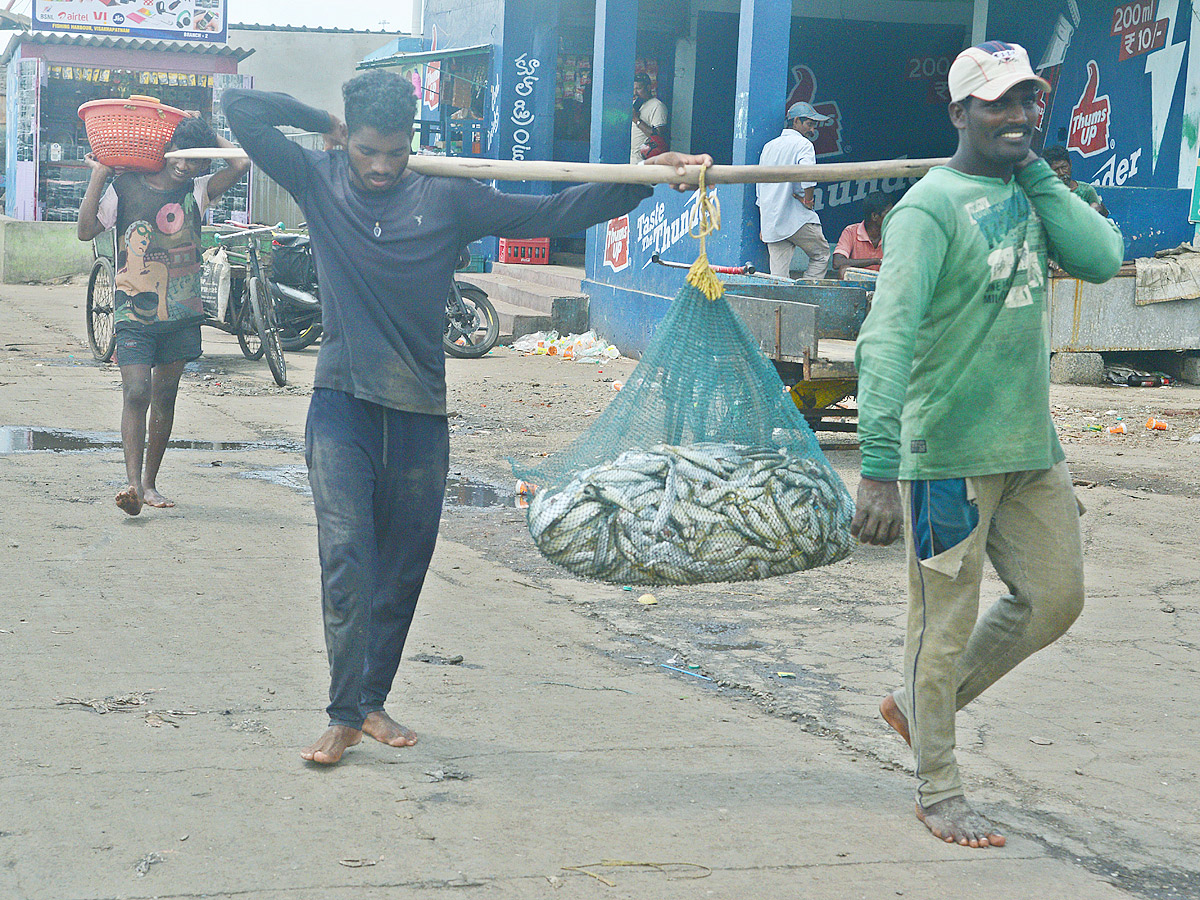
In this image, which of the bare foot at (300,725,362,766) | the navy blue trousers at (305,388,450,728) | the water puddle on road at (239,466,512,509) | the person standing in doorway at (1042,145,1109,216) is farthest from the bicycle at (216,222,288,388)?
the bare foot at (300,725,362,766)

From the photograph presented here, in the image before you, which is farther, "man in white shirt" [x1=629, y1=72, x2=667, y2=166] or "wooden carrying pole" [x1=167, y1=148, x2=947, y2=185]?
"man in white shirt" [x1=629, y1=72, x2=667, y2=166]

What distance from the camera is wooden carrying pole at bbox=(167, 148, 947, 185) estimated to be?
3.64 metres

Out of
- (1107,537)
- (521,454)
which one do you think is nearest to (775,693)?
(1107,537)

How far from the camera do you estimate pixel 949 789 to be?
3287 mm

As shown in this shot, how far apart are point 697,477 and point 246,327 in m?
9.49

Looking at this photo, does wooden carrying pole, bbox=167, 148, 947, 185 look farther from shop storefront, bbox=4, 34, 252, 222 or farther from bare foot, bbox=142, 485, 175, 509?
shop storefront, bbox=4, 34, 252, 222

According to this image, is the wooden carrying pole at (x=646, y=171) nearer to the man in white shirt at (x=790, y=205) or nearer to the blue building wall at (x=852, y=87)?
the man in white shirt at (x=790, y=205)

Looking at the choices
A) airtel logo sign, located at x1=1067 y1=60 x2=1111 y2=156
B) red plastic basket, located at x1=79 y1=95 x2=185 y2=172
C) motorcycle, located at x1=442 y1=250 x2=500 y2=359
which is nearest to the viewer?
red plastic basket, located at x1=79 y1=95 x2=185 y2=172

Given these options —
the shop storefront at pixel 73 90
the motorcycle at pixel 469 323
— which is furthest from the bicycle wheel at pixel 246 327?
the shop storefront at pixel 73 90

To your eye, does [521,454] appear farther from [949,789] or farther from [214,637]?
[949,789]

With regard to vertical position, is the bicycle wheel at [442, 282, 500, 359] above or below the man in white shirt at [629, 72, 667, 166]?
below

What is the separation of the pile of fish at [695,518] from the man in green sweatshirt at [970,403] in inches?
21.6

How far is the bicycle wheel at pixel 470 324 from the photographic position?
13352mm

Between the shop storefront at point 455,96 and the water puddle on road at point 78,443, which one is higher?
the shop storefront at point 455,96
